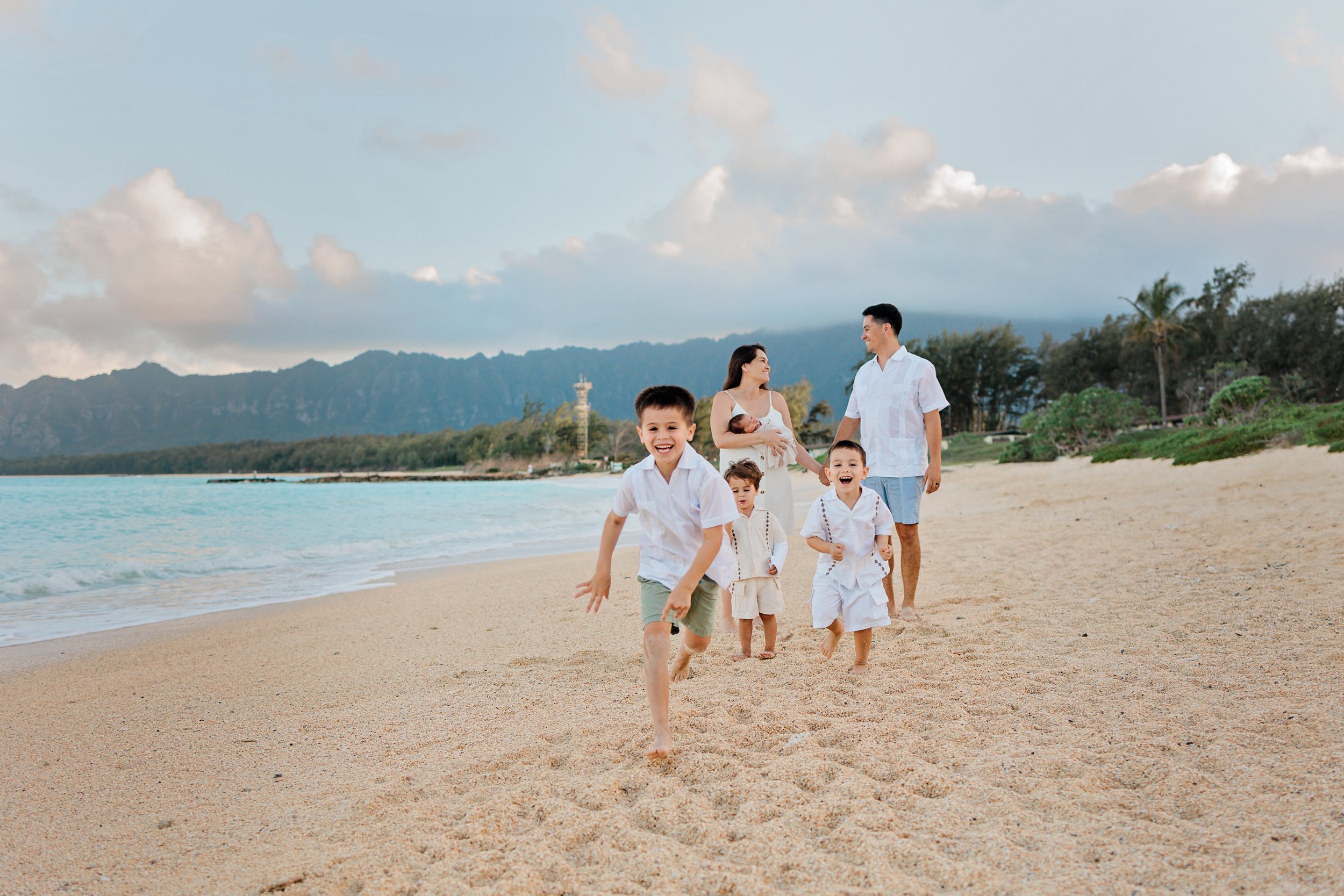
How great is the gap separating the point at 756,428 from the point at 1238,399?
21212mm

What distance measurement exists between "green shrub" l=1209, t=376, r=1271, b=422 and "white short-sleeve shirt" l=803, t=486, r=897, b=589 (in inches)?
811

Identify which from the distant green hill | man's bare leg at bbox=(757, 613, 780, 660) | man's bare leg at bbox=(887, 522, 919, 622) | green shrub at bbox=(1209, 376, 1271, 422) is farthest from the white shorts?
the distant green hill

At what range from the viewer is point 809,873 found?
1.82m

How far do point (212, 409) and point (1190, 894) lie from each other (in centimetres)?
19117

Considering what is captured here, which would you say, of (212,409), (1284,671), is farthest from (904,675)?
(212,409)

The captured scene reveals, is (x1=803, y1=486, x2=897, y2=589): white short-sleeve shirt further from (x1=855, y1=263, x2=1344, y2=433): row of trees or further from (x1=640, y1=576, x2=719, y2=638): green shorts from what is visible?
(x1=855, y1=263, x2=1344, y2=433): row of trees

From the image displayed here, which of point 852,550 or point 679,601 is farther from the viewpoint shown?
point 852,550

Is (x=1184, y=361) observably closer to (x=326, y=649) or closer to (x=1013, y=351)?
(x=1013, y=351)

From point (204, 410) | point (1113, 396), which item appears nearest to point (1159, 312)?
point (1113, 396)

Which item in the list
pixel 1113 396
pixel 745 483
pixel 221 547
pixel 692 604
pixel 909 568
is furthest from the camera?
pixel 1113 396

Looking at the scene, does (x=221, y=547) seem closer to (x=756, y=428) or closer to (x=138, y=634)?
(x=138, y=634)

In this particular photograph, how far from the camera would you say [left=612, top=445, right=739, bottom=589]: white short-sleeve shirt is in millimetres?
2811

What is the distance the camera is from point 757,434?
13.5ft

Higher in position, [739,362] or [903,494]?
[739,362]
